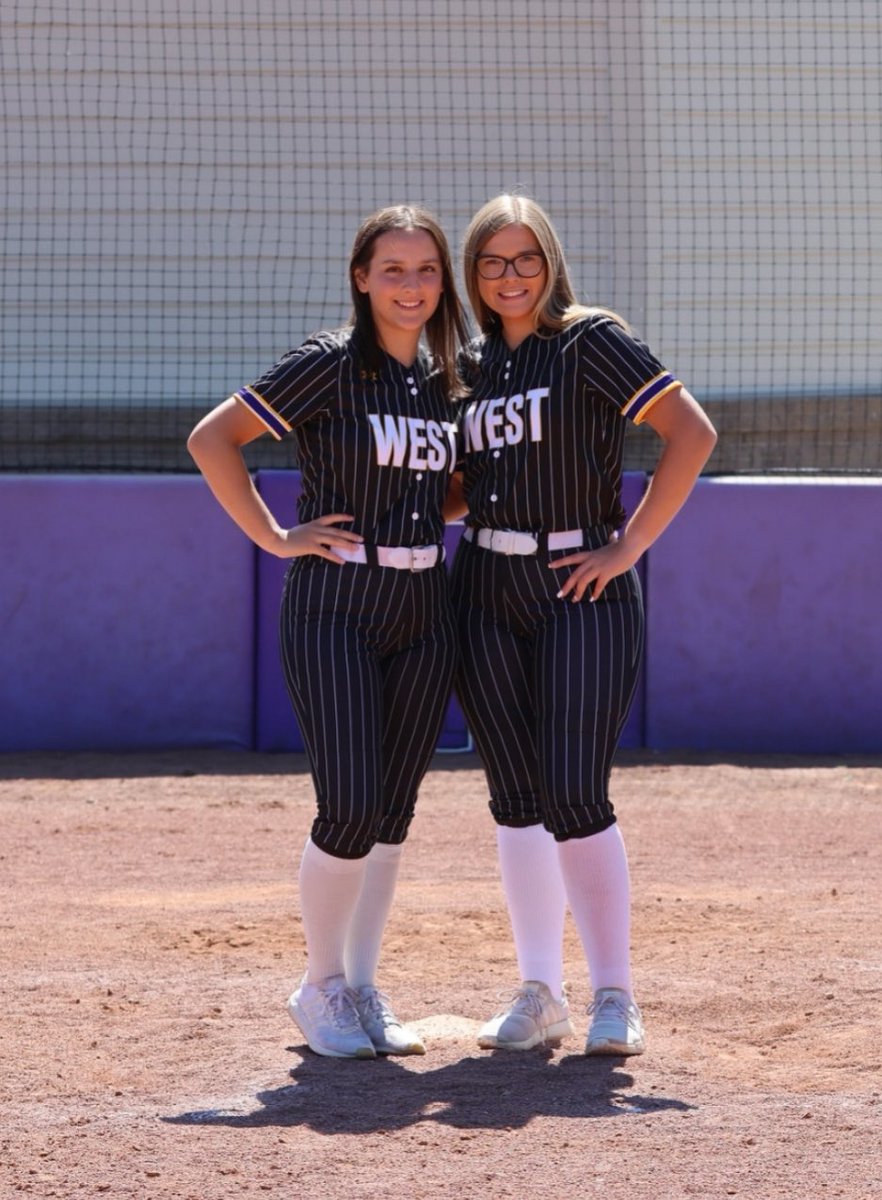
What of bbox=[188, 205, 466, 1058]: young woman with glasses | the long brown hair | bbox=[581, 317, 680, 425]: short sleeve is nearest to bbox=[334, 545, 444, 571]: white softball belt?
bbox=[188, 205, 466, 1058]: young woman with glasses

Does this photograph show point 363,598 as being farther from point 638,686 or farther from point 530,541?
point 638,686

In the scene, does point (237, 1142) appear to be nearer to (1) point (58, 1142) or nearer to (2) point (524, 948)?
(1) point (58, 1142)

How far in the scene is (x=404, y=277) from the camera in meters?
3.68

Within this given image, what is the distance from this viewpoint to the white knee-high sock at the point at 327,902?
3.65m

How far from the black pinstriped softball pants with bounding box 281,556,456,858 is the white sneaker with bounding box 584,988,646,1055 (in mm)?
564

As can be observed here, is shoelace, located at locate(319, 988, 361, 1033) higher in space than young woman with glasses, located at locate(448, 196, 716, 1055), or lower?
lower

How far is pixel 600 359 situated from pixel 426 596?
59 cm

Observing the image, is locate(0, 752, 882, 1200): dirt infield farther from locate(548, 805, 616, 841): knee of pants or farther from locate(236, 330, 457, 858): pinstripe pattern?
locate(236, 330, 457, 858): pinstripe pattern

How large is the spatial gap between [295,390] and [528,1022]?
1.38 metres

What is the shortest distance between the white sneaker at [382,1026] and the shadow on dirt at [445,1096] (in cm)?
4

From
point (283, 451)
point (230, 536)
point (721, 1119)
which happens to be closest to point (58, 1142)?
point (721, 1119)

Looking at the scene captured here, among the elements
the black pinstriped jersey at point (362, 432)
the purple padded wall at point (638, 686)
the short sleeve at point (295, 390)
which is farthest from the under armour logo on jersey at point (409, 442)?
the purple padded wall at point (638, 686)

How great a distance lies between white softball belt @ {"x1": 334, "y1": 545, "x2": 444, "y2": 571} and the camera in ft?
11.9

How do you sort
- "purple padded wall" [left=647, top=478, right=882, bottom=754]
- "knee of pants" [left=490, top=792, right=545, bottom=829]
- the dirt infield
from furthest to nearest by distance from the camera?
"purple padded wall" [left=647, top=478, right=882, bottom=754] < "knee of pants" [left=490, top=792, right=545, bottom=829] < the dirt infield
